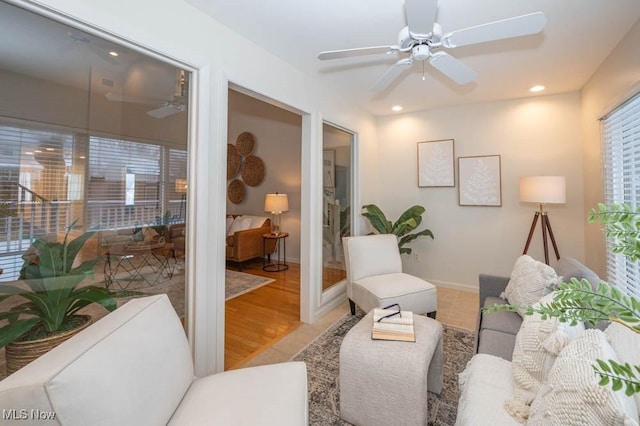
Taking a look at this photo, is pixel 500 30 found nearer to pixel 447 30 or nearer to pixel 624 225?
pixel 447 30

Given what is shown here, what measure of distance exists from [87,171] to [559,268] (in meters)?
3.26

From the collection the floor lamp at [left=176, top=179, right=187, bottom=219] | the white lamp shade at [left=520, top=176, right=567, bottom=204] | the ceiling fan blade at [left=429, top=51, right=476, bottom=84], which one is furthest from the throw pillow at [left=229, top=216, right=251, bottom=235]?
the white lamp shade at [left=520, top=176, right=567, bottom=204]

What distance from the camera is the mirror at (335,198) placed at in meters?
3.42

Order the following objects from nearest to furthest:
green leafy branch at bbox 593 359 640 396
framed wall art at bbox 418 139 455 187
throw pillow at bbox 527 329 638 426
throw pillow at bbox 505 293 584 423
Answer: green leafy branch at bbox 593 359 640 396 → throw pillow at bbox 527 329 638 426 → throw pillow at bbox 505 293 584 423 → framed wall art at bbox 418 139 455 187

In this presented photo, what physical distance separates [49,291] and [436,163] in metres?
4.16

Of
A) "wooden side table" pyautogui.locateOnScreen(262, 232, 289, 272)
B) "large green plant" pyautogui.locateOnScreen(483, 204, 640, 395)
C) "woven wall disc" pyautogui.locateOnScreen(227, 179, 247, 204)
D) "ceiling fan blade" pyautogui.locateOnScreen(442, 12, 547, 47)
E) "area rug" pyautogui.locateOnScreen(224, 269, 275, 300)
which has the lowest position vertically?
"area rug" pyautogui.locateOnScreen(224, 269, 275, 300)

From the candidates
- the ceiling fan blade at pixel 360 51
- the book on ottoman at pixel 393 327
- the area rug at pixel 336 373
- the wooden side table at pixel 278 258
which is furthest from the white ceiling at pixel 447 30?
the wooden side table at pixel 278 258

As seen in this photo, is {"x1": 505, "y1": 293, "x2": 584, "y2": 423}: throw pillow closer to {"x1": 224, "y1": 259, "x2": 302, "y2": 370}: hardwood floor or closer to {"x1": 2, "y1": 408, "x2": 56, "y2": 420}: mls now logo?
{"x1": 2, "y1": 408, "x2": 56, "y2": 420}: mls now logo

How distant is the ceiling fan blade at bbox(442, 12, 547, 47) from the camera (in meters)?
1.36

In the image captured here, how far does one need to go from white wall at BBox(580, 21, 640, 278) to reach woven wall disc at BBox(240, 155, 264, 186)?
16.4ft

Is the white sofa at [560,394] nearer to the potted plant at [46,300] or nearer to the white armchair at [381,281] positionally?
the white armchair at [381,281]

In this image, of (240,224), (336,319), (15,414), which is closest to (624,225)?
(15,414)

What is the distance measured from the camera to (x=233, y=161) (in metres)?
5.89

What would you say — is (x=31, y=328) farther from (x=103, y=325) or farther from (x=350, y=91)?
(x=350, y=91)
